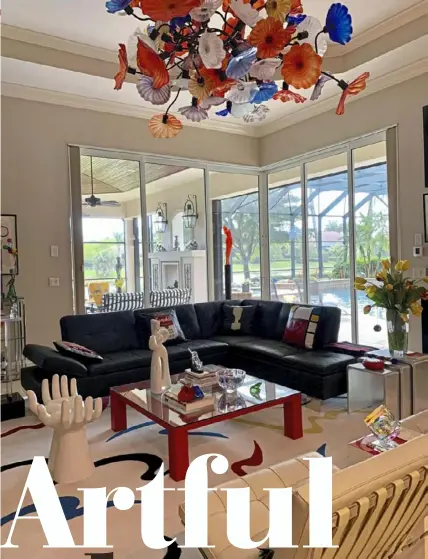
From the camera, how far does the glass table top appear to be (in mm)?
2715

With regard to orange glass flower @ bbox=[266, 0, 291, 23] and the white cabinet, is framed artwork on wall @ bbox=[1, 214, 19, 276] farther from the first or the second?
orange glass flower @ bbox=[266, 0, 291, 23]

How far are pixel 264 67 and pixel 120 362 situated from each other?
2.62 metres

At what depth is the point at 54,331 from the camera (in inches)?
201

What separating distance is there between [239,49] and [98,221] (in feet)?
12.0

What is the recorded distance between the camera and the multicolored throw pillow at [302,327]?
4.23m

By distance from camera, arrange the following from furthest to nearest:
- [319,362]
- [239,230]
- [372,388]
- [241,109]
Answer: [239,230], [319,362], [372,388], [241,109]

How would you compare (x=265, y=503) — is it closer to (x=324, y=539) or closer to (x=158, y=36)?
(x=324, y=539)

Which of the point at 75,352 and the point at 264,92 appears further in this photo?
the point at 75,352

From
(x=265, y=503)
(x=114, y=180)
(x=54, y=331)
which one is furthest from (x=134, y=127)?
(x=265, y=503)

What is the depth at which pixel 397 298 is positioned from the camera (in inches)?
135

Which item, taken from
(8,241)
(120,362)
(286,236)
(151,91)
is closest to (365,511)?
(151,91)

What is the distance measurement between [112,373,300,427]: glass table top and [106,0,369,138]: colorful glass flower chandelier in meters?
1.89

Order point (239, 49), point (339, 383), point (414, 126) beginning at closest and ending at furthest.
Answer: point (239, 49) → point (339, 383) → point (414, 126)

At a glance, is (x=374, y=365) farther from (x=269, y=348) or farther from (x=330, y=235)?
(x=330, y=235)
